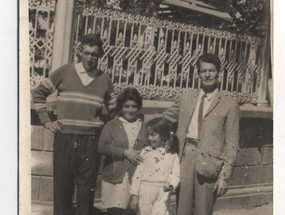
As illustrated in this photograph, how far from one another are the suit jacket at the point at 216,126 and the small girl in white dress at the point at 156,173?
0.03m

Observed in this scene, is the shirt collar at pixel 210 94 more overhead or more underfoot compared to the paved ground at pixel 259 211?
more overhead

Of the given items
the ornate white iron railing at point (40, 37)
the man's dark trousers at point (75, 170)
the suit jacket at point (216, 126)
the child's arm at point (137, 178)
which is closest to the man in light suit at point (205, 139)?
the suit jacket at point (216, 126)

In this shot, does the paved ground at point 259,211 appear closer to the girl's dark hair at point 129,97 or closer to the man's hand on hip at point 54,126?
the girl's dark hair at point 129,97

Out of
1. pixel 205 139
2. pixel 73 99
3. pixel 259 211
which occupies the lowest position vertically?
pixel 259 211

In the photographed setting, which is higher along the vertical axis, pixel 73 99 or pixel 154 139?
pixel 73 99

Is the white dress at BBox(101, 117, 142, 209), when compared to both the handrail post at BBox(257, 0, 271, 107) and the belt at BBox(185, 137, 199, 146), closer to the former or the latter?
the belt at BBox(185, 137, 199, 146)

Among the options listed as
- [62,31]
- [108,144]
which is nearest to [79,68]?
[62,31]

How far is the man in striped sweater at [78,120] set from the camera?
120 centimetres

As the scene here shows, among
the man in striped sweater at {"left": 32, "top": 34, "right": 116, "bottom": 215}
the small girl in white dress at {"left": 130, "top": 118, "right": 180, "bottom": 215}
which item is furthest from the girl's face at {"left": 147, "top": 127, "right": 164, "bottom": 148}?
the man in striped sweater at {"left": 32, "top": 34, "right": 116, "bottom": 215}

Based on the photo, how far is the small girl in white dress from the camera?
126 cm

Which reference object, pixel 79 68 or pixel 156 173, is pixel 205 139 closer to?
pixel 156 173

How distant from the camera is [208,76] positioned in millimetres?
1323

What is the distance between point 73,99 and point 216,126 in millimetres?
395

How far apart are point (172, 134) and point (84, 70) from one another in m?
0.29
